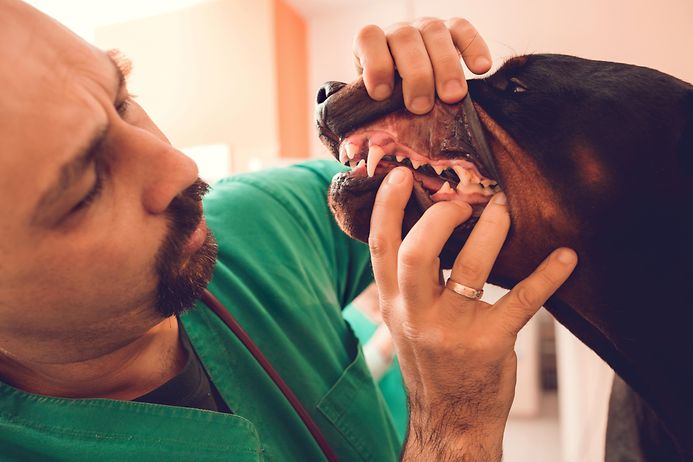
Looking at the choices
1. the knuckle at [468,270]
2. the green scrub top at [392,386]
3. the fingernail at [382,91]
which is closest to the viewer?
the knuckle at [468,270]

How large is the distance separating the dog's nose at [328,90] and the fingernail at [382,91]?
0.10m

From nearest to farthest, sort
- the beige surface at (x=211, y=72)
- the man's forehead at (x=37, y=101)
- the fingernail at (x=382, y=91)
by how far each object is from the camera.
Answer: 1. the man's forehead at (x=37, y=101)
2. the fingernail at (x=382, y=91)
3. the beige surface at (x=211, y=72)

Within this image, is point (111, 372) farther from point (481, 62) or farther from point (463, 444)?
point (481, 62)

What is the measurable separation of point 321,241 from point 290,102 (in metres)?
2.50

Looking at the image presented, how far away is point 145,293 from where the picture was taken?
73 cm

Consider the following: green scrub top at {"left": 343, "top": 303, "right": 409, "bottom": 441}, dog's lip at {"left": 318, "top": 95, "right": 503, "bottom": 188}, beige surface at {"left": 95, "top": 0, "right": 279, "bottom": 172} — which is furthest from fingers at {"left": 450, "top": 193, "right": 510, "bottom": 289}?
beige surface at {"left": 95, "top": 0, "right": 279, "bottom": 172}

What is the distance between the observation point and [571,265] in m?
0.75

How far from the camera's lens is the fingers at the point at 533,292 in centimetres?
70

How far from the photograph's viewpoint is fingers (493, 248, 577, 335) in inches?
27.7

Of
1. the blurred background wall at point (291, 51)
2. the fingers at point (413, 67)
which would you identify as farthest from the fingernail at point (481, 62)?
the blurred background wall at point (291, 51)

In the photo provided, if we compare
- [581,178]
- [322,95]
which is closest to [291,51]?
[322,95]

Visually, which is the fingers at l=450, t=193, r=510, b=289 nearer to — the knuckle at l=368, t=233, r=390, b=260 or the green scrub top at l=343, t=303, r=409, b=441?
the knuckle at l=368, t=233, r=390, b=260

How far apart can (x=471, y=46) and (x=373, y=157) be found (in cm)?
24

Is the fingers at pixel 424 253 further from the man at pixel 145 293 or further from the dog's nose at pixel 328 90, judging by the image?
the dog's nose at pixel 328 90
